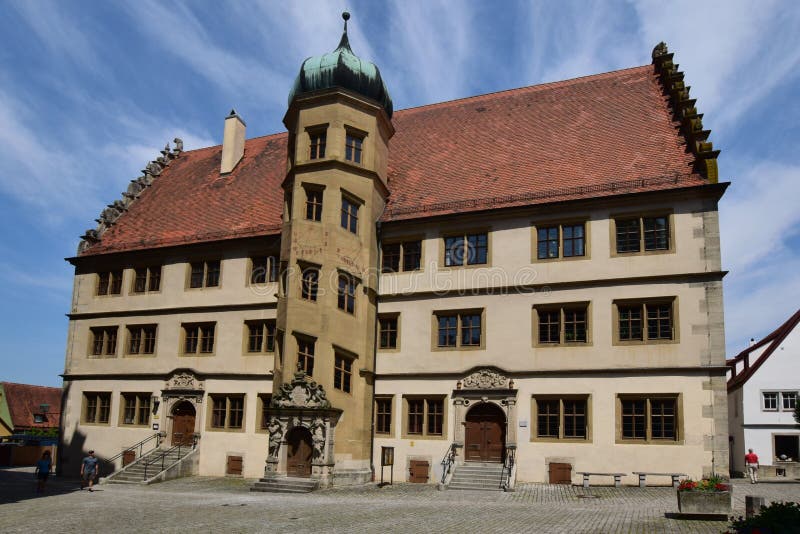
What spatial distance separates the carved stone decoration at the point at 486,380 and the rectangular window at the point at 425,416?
1242mm

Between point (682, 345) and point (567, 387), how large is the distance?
12.6ft

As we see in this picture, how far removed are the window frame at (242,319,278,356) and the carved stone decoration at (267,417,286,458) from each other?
4945mm

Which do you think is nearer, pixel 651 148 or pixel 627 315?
pixel 627 315

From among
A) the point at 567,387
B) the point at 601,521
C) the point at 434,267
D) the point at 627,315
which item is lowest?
the point at 601,521

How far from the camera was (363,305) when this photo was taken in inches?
1097

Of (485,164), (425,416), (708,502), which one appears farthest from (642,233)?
(708,502)

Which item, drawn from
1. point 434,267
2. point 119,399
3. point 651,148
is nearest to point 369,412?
point 434,267

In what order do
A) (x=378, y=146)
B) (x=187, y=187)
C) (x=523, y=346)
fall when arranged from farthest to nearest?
1. (x=187, y=187)
2. (x=378, y=146)
3. (x=523, y=346)

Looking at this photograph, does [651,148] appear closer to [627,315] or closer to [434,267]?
[627,315]

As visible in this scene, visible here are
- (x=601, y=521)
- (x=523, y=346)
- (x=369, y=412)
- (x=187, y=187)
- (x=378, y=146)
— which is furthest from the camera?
(x=187, y=187)

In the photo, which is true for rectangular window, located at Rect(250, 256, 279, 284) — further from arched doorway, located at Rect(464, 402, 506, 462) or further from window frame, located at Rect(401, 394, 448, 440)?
arched doorway, located at Rect(464, 402, 506, 462)

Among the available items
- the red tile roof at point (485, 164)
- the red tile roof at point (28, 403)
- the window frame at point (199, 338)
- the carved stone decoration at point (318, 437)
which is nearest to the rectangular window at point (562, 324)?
the red tile roof at point (485, 164)

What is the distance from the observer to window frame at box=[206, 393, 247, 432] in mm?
29641

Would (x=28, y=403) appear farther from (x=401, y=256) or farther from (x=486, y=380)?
(x=486, y=380)
